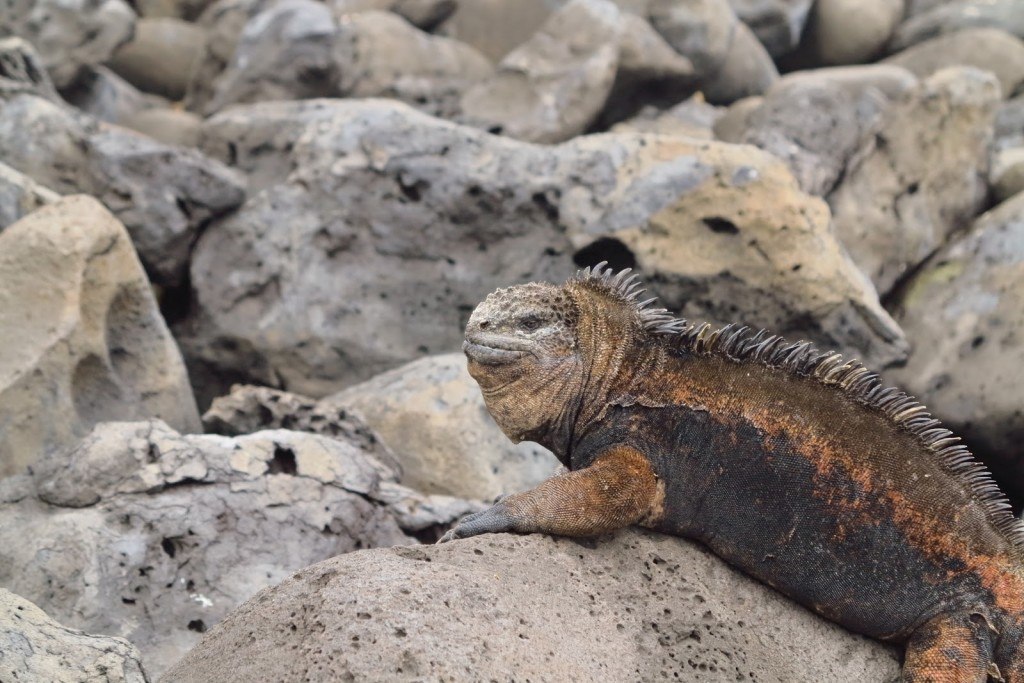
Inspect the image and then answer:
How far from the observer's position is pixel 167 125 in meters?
9.39

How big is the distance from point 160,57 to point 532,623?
404 inches

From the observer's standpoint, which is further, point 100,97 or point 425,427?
point 100,97

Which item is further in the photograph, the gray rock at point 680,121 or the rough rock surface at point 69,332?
the gray rock at point 680,121

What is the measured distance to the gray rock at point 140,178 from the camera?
6527 millimetres

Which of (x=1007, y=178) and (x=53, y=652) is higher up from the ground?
(x=53, y=652)

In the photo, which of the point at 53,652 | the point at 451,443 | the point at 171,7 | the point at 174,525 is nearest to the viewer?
the point at 53,652

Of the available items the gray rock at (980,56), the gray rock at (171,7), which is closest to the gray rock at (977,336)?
the gray rock at (980,56)

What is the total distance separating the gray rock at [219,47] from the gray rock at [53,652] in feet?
24.9

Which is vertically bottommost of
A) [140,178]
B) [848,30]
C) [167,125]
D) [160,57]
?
[160,57]

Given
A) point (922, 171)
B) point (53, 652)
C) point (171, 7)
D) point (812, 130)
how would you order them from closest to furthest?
1. point (53, 652)
2. point (922, 171)
3. point (812, 130)
4. point (171, 7)

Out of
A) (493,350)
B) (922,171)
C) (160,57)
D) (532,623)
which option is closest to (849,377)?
(493,350)

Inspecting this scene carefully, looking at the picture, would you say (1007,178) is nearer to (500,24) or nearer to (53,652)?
(500,24)

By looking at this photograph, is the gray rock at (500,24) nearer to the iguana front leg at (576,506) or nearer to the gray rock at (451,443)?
the gray rock at (451,443)

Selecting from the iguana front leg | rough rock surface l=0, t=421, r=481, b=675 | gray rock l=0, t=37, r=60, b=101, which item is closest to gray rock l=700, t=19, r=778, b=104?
gray rock l=0, t=37, r=60, b=101
